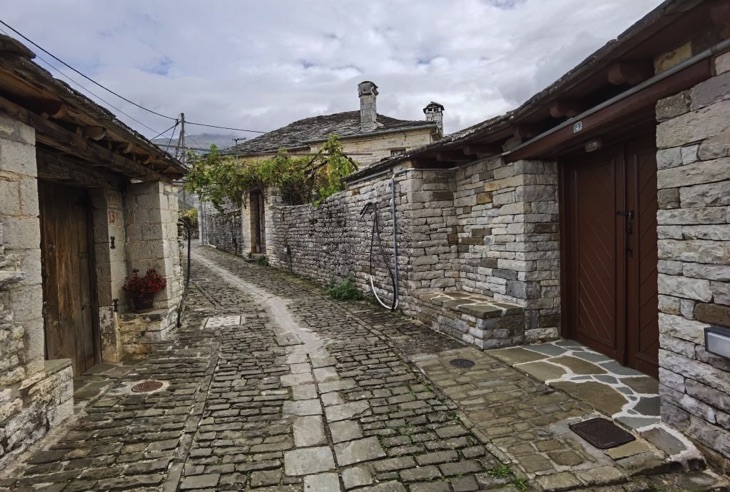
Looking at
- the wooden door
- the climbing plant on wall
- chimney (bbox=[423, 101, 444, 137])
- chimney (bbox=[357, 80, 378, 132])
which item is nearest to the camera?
the wooden door

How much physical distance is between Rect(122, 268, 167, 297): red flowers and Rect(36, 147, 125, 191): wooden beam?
127cm

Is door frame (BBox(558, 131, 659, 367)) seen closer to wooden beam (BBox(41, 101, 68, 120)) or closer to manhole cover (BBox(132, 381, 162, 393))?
manhole cover (BBox(132, 381, 162, 393))

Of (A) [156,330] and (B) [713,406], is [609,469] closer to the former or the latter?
(B) [713,406]

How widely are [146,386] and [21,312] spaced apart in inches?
57.6

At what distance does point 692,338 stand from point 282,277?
10599 millimetres

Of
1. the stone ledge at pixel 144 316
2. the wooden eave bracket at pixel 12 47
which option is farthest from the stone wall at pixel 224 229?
the wooden eave bracket at pixel 12 47

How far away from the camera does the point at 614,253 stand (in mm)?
4266

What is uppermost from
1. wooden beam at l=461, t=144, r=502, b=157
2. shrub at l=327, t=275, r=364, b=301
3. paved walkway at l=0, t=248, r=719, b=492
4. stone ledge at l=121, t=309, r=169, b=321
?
wooden beam at l=461, t=144, r=502, b=157

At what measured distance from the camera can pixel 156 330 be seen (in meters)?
5.46

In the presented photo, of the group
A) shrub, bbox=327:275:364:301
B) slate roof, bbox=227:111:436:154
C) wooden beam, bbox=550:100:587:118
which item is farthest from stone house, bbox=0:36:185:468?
slate roof, bbox=227:111:436:154

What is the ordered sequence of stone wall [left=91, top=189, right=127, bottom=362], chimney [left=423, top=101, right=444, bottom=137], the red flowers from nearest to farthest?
stone wall [left=91, top=189, right=127, bottom=362] < the red flowers < chimney [left=423, top=101, right=444, bottom=137]

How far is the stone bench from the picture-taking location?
487 centimetres

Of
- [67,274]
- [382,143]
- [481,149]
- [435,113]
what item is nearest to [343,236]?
[481,149]

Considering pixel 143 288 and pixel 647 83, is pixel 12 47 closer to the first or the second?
pixel 143 288
